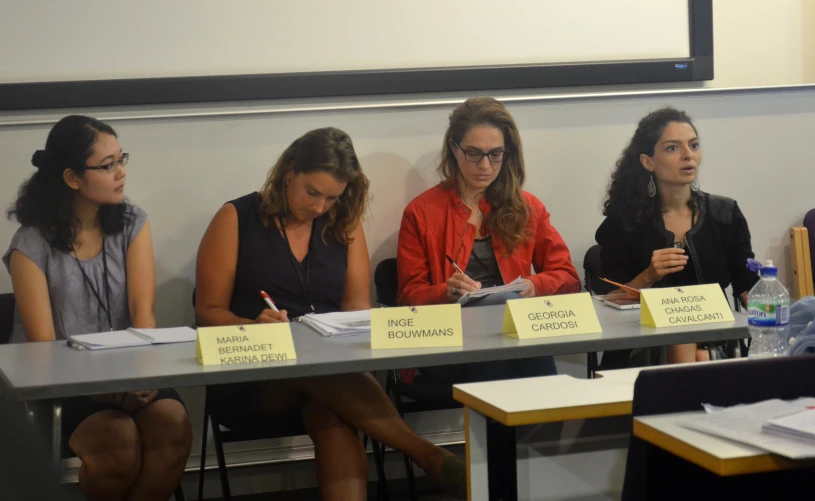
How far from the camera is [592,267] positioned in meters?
3.48

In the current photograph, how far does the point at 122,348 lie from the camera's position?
227 cm

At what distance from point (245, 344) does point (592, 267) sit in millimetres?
1791

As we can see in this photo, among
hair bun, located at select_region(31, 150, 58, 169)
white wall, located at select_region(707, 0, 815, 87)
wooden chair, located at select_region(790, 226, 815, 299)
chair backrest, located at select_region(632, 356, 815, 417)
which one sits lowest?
wooden chair, located at select_region(790, 226, 815, 299)

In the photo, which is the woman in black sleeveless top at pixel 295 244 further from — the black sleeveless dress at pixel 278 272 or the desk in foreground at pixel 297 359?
the desk in foreground at pixel 297 359

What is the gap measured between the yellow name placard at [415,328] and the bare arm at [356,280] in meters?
0.88

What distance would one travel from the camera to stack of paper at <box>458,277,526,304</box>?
2.73m

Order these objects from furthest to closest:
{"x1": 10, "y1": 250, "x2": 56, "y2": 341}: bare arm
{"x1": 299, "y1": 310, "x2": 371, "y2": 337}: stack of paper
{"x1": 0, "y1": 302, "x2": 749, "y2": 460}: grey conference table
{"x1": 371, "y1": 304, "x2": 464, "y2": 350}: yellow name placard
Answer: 1. {"x1": 10, "y1": 250, "x2": 56, "y2": 341}: bare arm
2. {"x1": 299, "y1": 310, "x2": 371, "y2": 337}: stack of paper
3. {"x1": 371, "y1": 304, "x2": 464, "y2": 350}: yellow name placard
4. {"x1": 0, "y1": 302, "x2": 749, "y2": 460}: grey conference table

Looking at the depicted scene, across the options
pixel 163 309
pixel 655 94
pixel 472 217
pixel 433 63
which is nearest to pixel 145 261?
pixel 163 309

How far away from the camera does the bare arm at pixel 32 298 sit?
2.68 m

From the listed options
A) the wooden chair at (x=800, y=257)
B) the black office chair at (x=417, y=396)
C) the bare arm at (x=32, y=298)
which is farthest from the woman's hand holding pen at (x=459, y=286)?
the wooden chair at (x=800, y=257)

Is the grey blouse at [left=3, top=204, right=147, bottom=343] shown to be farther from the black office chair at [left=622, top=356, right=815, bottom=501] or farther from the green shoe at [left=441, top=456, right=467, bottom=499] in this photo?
the black office chair at [left=622, top=356, right=815, bottom=501]

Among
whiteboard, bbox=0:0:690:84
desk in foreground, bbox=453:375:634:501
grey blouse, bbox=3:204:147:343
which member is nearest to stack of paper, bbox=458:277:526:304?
desk in foreground, bbox=453:375:634:501

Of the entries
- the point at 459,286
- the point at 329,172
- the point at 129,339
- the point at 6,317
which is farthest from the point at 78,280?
the point at 459,286

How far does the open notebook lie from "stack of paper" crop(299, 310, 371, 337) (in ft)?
1.08
